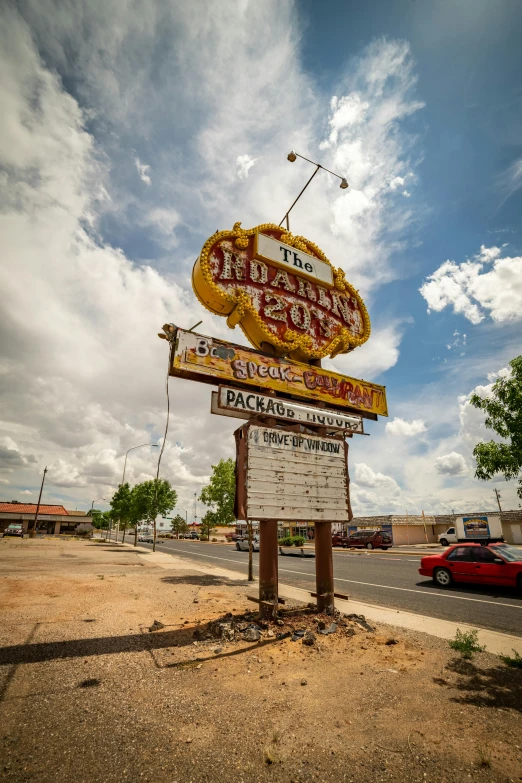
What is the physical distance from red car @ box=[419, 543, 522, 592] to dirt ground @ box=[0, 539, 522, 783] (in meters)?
6.06

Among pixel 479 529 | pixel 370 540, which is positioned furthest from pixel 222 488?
pixel 479 529

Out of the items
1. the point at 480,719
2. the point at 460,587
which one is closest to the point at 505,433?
the point at 480,719

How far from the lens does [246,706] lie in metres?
4.45

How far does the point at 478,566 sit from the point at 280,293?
10.8m

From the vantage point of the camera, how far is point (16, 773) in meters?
3.21

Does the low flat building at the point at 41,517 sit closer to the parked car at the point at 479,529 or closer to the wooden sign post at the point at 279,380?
A: the parked car at the point at 479,529

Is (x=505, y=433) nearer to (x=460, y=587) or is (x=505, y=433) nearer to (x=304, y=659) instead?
(x=304, y=659)

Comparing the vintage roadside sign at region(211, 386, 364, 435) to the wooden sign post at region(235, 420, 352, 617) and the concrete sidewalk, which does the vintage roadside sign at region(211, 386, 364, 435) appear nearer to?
the wooden sign post at region(235, 420, 352, 617)

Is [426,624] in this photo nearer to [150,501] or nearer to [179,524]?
[150,501]

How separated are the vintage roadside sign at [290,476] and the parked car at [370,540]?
30.3m

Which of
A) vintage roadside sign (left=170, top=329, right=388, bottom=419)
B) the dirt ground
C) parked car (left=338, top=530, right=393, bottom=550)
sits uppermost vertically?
vintage roadside sign (left=170, top=329, right=388, bottom=419)

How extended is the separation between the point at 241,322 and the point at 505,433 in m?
6.04

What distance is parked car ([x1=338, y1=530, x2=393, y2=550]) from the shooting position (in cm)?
3478

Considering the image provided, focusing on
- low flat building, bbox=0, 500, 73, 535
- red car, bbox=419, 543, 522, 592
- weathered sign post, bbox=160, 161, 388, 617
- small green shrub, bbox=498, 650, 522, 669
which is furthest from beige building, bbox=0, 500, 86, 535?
small green shrub, bbox=498, 650, 522, 669
